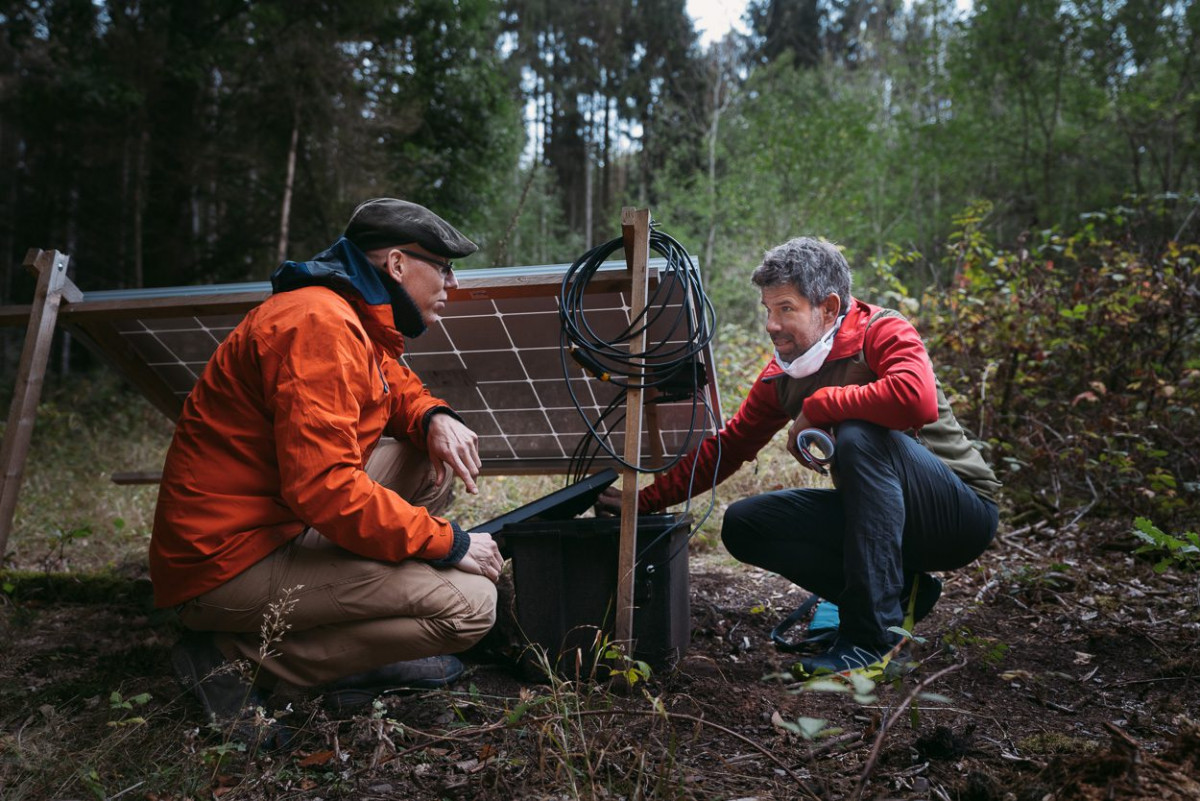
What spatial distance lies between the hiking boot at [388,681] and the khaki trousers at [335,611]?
0.06 meters

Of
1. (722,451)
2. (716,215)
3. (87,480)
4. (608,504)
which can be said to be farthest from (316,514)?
(716,215)

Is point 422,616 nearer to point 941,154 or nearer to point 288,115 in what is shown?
point 288,115

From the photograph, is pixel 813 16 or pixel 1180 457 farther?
pixel 813 16

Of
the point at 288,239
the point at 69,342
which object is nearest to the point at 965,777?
the point at 288,239

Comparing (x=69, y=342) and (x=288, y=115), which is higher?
(x=288, y=115)

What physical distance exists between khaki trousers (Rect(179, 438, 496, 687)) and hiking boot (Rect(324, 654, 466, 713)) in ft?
0.20

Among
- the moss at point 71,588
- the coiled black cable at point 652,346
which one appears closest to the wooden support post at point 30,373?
the moss at point 71,588

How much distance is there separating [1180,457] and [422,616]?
4.53 m

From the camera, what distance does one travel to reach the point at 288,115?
43.8 feet

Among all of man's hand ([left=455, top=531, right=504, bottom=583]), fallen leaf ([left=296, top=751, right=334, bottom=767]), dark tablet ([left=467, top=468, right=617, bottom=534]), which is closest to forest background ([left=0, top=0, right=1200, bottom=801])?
fallen leaf ([left=296, top=751, right=334, bottom=767])

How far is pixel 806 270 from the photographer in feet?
9.83

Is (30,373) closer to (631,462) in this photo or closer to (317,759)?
(317,759)

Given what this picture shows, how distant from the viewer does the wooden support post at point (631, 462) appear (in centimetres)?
262

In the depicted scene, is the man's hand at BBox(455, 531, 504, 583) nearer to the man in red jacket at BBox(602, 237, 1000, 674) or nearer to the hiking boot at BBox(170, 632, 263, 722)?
the man in red jacket at BBox(602, 237, 1000, 674)
